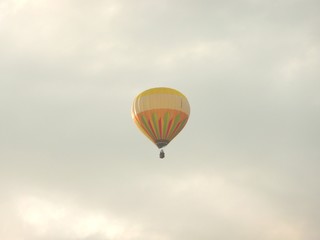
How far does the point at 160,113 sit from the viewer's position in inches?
4405

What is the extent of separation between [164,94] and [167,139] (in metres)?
6.71

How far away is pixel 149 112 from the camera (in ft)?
368

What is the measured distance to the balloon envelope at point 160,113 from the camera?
112062 mm

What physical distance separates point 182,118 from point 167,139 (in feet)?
12.9

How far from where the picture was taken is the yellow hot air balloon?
11206cm

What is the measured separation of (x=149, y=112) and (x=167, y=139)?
4885 mm

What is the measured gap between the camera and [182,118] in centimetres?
11388

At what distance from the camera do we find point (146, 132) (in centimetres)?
11356

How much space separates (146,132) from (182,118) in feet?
19.0

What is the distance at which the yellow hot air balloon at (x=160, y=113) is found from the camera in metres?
112

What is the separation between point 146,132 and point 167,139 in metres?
3.32

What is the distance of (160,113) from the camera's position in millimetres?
111875

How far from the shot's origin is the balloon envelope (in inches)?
4412
